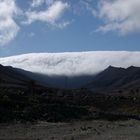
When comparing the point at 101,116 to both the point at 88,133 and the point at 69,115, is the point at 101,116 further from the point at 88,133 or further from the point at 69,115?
the point at 88,133

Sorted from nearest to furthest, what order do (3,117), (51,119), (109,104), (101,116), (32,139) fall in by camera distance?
1. (32,139)
2. (3,117)
3. (51,119)
4. (101,116)
5. (109,104)

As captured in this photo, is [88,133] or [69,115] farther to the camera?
[69,115]

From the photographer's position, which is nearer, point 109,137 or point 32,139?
point 32,139

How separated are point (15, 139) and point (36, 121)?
12.7 meters

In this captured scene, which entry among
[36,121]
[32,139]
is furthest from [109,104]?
[32,139]

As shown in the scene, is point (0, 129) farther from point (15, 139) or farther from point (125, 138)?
point (125, 138)

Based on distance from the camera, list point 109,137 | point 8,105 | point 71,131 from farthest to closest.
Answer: point 8,105 < point 71,131 < point 109,137

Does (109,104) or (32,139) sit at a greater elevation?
(109,104)

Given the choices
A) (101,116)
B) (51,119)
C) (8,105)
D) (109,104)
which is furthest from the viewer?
(109,104)

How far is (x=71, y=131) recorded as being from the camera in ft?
124

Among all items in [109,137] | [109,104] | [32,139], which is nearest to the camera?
[32,139]

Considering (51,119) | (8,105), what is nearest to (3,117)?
(51,119)

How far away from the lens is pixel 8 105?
51969 mm

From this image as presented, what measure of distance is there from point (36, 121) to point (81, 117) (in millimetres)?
10139
